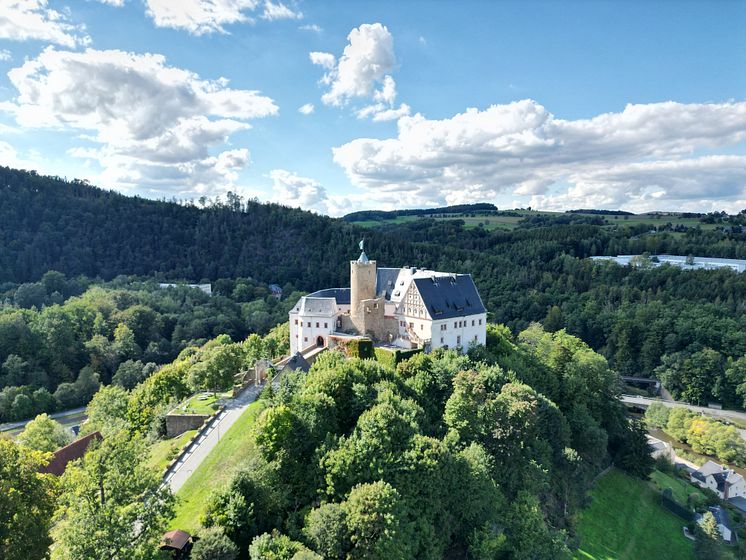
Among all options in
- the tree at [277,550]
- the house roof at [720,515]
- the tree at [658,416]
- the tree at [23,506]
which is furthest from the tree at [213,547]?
the tree at [658,416]

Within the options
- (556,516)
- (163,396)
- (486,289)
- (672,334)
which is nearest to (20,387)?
(163,396)

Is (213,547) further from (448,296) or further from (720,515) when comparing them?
(720,515)

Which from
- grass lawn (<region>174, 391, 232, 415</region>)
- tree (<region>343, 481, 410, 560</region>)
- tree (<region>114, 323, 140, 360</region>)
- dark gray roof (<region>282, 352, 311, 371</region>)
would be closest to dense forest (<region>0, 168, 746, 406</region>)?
tree (<region>114, 323, 140, 360</region>)

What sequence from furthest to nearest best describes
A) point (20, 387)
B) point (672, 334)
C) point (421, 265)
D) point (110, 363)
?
point (421, 265), point (672, 334), point (110, 363), point (20, 387)

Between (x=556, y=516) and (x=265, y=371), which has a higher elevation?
(x=265, y=371)

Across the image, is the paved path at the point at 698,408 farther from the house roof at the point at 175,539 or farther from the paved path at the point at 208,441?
the house roof at the point at 175,539

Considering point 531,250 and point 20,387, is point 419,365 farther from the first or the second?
point 531,250

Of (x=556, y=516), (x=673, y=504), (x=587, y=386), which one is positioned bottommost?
(x=673, y=504)

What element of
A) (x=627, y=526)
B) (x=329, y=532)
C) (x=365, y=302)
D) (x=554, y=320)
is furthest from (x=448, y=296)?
(x=554, y=320)

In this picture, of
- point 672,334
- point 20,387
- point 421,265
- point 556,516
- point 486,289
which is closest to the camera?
point 556,516
